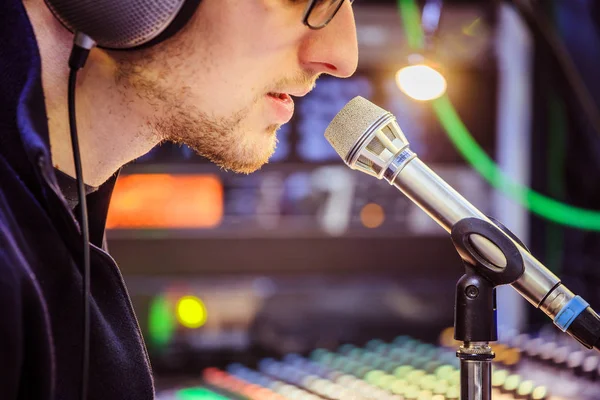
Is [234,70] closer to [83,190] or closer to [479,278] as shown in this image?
[83,190]

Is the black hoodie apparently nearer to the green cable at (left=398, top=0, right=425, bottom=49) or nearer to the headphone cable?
the headphone cable

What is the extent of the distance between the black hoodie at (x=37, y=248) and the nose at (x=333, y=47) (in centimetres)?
36

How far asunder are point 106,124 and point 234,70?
19 cm

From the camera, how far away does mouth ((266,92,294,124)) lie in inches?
39.6

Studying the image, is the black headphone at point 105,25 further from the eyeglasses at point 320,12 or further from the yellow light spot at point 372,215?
the yellow light spot at point 372,215

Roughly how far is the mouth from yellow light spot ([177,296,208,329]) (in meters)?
1.75

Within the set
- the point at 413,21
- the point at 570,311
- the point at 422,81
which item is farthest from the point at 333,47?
the point at 413,21

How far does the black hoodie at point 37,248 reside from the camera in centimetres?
72

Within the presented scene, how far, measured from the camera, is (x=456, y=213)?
836 millimetres

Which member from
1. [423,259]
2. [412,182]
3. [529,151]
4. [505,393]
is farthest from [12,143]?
[529,151]

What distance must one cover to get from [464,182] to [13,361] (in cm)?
234

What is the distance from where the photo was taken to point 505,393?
4.22ft

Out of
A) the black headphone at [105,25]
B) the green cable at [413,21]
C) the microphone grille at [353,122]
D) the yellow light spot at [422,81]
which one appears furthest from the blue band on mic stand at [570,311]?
the green cable at [413,21]

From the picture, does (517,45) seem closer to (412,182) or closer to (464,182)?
(464,182)
